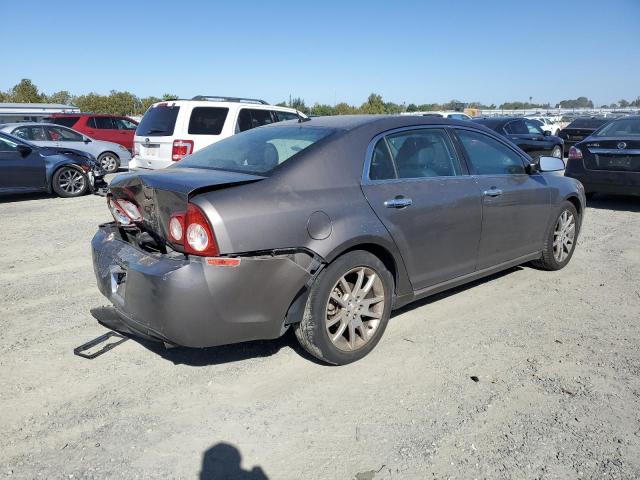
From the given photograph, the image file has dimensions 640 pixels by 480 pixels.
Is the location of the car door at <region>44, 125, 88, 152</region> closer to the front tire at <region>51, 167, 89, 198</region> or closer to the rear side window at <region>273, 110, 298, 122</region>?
the front tire at <region>51, 167, 89, 198</region>

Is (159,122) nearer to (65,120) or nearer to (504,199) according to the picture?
(504,199)

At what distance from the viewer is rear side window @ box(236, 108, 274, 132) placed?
1024 centimetres

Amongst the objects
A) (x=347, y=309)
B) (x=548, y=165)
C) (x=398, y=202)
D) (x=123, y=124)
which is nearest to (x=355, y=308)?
(x=347, y=309)

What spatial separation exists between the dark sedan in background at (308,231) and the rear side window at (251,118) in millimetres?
5997

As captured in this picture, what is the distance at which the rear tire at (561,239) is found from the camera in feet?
17.8

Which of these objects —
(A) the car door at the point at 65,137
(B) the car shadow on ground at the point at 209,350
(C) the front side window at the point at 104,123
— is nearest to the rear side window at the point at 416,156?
(B) the car shadow on ground at the point at 209,350

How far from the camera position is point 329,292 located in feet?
11.1

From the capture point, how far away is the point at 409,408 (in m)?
3.09

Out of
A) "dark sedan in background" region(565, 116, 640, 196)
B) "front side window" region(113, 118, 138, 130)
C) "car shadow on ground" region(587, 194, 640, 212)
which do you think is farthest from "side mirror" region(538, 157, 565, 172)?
"front side window" region(113, 118, 138, 130)

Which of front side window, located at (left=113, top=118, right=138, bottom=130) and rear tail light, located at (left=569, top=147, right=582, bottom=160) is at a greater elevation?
front side window, located at (left=113, top=118, right=138, bottom=130)

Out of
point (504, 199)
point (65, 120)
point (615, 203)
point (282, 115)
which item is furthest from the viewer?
point (65, 120)

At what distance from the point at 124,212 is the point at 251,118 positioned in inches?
278

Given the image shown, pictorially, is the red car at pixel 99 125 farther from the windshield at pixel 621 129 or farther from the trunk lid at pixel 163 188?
the trunk lid at pixel 163 188

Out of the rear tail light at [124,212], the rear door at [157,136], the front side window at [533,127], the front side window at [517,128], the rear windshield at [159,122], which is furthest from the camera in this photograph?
the front side window at [533,127]
